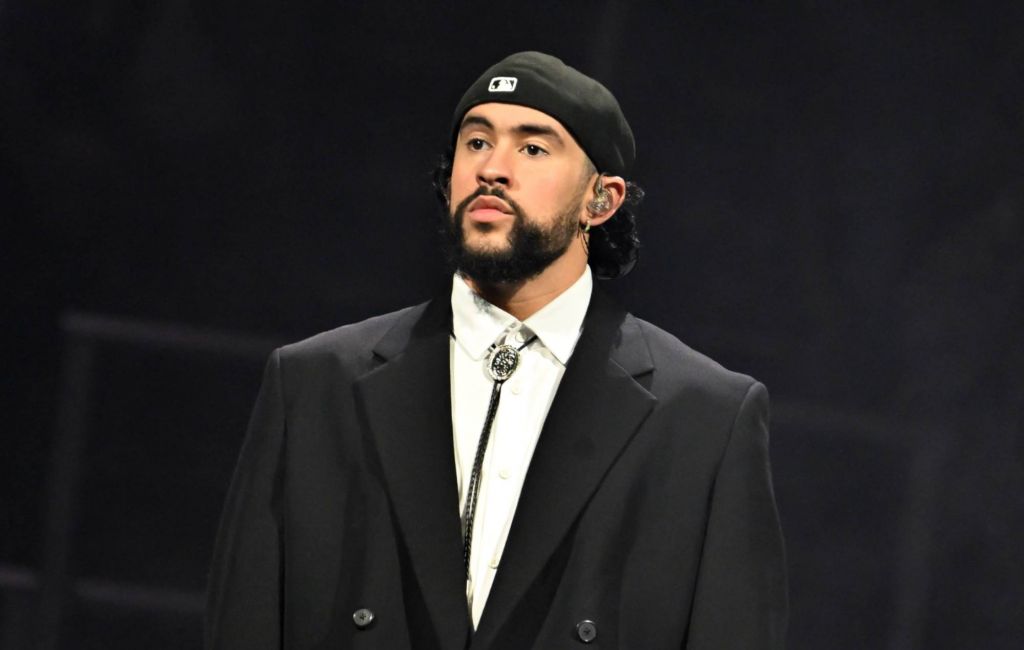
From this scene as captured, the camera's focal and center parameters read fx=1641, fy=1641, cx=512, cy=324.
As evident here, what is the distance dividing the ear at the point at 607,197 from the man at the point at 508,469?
50 mm

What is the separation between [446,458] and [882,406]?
3.88 ft

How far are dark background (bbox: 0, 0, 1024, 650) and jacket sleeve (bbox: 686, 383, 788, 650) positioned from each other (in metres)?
0.85

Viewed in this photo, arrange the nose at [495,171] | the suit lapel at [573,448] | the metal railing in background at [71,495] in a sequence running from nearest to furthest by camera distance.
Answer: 1. the suit lapel at [573,448]
2. the nose at [495,171]
3. the metal railing in background at [71,495]

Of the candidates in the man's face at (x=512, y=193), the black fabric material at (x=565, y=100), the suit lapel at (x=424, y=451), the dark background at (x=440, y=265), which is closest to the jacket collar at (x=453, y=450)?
the suit lapel at (x=424, y=451)

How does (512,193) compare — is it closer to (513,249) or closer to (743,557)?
(513,249)

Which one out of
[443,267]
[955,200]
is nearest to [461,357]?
[443,267]

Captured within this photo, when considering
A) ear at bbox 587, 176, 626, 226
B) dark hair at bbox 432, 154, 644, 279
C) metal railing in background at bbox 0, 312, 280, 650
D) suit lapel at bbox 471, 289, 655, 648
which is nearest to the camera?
suit lapel at bbox 471, 289, 655, 648

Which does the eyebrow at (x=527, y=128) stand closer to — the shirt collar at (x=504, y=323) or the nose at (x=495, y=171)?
the nose at (x=495, y=171)

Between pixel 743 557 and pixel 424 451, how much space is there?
428 mm

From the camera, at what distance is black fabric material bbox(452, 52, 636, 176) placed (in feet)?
7.20

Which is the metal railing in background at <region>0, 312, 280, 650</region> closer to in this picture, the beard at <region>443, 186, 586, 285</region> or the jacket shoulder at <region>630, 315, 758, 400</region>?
the beard at <region>443, 186, 586, 285</region>

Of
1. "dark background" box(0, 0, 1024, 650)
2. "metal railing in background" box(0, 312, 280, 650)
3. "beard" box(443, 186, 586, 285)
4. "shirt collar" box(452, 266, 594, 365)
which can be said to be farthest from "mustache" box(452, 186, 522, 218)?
"metal railing in background" box(0, 312, 280, 650)

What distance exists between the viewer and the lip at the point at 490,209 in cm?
214

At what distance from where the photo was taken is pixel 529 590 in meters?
2.03
